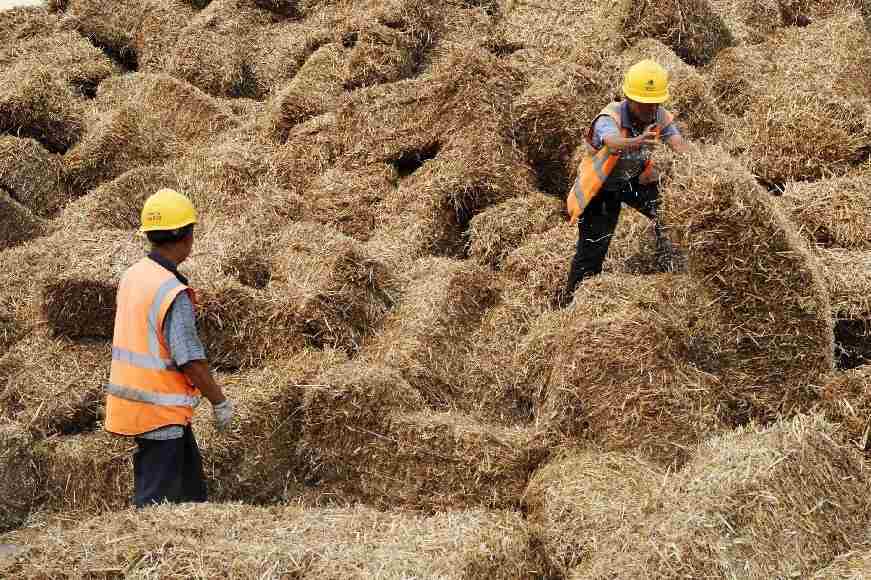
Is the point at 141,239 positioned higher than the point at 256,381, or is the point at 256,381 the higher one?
the point at 141,239

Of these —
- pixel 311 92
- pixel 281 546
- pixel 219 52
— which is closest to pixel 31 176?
pixel 219 52

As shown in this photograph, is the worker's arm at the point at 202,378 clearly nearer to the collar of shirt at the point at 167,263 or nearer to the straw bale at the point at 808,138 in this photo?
the collar of shirt at the point at 167,263

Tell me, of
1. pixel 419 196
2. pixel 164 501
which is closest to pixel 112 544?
pixel 164 501

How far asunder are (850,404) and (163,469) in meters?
4.26

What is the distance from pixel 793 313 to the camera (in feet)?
19.7

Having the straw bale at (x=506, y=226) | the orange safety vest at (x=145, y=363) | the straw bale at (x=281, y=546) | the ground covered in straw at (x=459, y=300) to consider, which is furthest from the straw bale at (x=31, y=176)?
the straw bale at (x=281, y=546)

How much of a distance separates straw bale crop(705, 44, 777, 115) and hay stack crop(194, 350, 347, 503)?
5.66 metres

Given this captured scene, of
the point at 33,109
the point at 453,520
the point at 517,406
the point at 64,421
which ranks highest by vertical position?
the point at 33,109

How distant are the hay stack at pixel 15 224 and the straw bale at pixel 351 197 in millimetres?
2737

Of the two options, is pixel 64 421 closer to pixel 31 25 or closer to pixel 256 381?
pixel 256 381

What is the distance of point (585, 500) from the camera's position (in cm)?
538

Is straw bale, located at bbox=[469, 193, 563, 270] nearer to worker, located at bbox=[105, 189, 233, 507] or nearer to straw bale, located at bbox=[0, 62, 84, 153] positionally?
worker, located at bbox=[105, 189, 233, 507]

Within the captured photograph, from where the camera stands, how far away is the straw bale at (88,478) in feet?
20.9

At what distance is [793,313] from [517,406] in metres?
2.16
